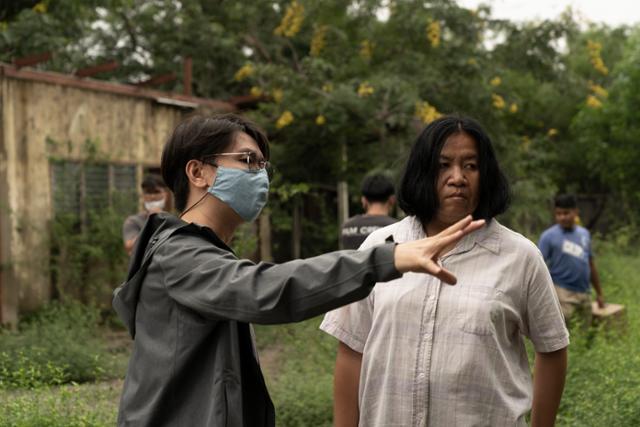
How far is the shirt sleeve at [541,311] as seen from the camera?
2635 millimetres

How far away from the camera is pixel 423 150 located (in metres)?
2.77

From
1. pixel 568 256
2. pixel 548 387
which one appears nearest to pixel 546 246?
pixel 568 256

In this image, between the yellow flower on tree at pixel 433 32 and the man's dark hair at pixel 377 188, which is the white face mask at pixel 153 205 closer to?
the man's dark hair at pixel 377 188

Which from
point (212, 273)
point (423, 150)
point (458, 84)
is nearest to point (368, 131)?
point (458, 84)

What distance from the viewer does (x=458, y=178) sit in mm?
2699

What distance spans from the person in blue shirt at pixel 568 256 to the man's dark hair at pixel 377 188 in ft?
8.09

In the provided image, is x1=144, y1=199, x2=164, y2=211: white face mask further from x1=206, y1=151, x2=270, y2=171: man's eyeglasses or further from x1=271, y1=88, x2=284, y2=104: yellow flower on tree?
x1=271, y1=88, x2=284, y2=104: yellow flower on tree

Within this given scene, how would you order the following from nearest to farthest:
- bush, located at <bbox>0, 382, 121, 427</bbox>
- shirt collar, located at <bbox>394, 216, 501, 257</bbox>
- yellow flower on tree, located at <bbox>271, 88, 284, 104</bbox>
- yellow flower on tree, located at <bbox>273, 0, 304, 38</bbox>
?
shirt collar, located at <bbox>394, 216, 501, 257</bbox> → bush, located at <bbox>0, 382, 121, 427</bbox> → yellow flower on tree, located at <bbox>271, 88, 284, 104</bbox> → yellow flower on tree, located at <bbox>273, 0, 304, 38</bbox>

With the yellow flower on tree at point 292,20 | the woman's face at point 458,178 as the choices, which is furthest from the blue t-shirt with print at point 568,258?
the yellow flower on tree at point 292,20

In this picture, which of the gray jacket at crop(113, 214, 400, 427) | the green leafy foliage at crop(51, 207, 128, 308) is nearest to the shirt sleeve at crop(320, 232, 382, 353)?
the gray jacket at crop(113, 214, 400, 427)

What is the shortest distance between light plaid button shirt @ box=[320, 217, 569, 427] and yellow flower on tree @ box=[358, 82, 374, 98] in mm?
9882

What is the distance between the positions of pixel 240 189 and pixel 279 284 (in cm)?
51

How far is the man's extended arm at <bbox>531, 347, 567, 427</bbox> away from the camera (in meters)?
2.74

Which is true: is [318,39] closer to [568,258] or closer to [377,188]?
[568,258]
